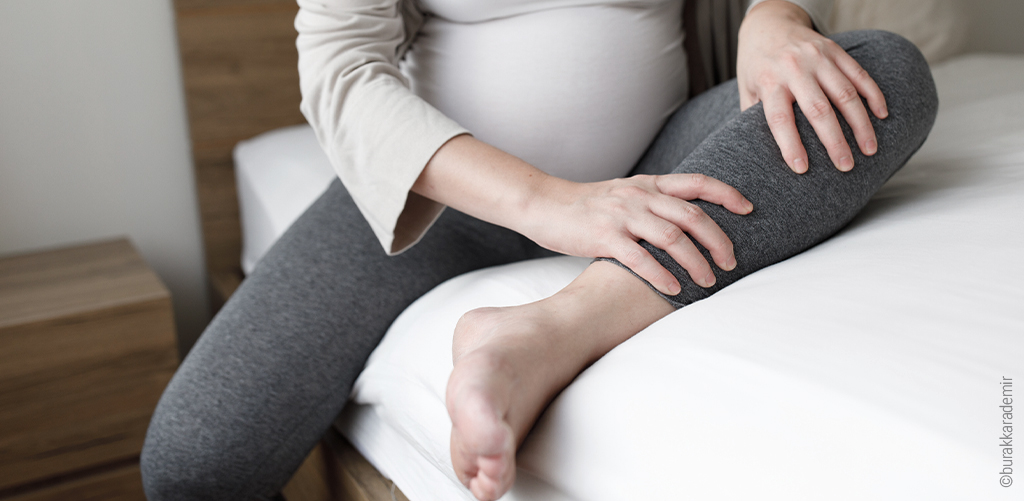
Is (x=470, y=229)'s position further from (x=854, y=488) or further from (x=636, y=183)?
(x=854, y=488)

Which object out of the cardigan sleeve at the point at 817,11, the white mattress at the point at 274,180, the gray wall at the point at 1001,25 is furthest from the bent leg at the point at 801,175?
the gray wall at the point at 1001,25

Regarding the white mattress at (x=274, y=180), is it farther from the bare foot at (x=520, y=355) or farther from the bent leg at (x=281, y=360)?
the bare foot at (x=520, y=355)

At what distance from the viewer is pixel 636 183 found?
58 centimetres

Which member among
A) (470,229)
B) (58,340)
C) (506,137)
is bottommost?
(58,340)

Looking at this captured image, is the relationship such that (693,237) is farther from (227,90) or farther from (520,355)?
(227,90)

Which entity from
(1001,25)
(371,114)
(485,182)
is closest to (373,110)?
(371,114)

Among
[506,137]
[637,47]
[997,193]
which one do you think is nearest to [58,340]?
[506,137]

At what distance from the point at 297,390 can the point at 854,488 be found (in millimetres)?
557

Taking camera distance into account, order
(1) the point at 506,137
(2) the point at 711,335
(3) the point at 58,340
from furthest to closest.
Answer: (3) the point at 58,340
(1) the point at 506,137
(2) the point at 711,335

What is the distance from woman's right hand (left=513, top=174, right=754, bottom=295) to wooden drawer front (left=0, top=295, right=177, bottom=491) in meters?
0.79

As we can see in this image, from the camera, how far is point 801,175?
0.57m

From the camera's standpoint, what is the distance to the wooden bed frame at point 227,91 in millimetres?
1409

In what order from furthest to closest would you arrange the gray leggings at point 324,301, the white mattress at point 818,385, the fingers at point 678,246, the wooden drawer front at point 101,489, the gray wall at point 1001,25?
the gray wall at point 1001,25 → the wooden drawer front at point 101,489 → the gray leggings at point 324,301 → the fingers at point 678,246 → the white mattress at point 818,385

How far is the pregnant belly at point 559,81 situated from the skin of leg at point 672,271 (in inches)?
8.3
